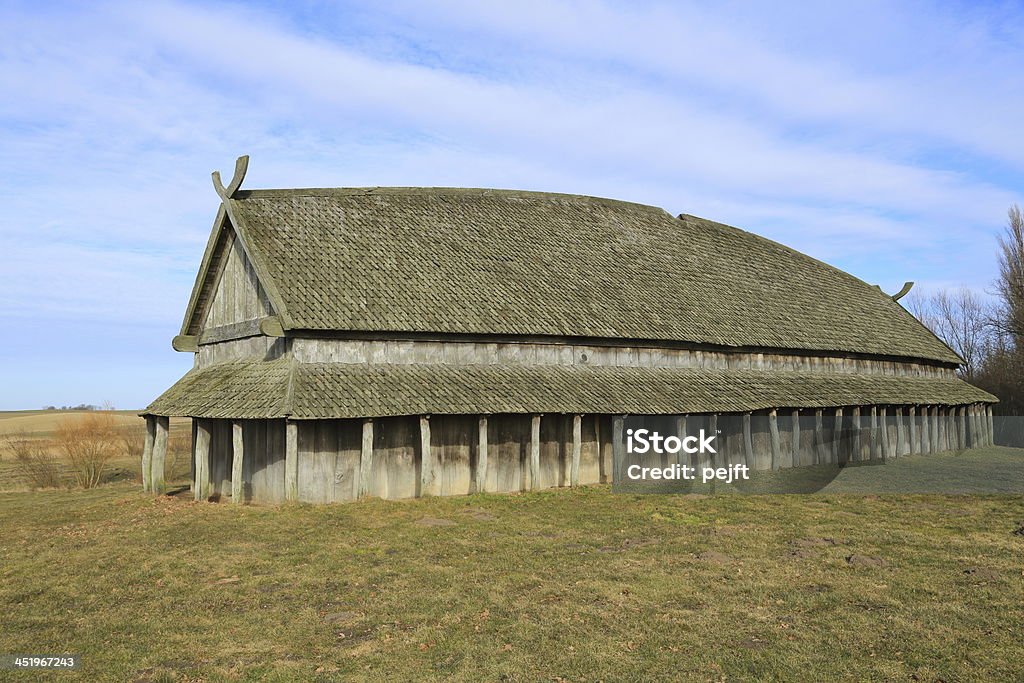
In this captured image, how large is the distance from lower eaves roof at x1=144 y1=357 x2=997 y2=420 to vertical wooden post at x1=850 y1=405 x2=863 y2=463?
7.75 feet

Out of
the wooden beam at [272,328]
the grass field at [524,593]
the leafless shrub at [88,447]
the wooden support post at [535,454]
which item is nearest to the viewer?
the grass field at [524,593]

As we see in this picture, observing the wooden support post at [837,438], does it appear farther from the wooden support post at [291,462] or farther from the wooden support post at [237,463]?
the wooden support post at [237,463]

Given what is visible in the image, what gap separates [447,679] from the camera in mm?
8227

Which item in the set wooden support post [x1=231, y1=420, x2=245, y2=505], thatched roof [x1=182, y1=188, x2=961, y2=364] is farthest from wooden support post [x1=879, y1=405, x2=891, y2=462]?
wooden support post [x1=231, y1=420, x2=245, y2=505]

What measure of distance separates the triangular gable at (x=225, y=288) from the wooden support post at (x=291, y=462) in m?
4.34

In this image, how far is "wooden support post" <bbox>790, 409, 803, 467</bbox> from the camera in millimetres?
28938

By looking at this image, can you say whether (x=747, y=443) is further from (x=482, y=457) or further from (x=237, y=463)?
(x=237, y=463)

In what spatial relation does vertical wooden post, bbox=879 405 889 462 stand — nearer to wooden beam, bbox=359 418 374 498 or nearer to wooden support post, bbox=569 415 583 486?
wooden support post, bbox=569 415 583 486

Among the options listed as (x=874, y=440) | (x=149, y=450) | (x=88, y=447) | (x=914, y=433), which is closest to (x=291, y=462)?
(x=149, y=450)

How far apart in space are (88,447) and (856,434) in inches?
1145

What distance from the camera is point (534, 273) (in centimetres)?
2769

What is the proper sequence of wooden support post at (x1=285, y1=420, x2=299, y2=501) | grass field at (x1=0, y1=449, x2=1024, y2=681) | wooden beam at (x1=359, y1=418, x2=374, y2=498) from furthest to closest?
wooden beam at (x1=359, y1=418, x2=374, y2=498)
wooden support post at (x1=285, y1=420, x2=299, y2=501)
grass field at (x1=0, y1=449, x2=1024, y2=681)

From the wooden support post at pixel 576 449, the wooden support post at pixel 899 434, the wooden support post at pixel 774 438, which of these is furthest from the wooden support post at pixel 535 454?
the wooden support post at pixel 899 434

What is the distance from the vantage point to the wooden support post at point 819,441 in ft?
99.7
